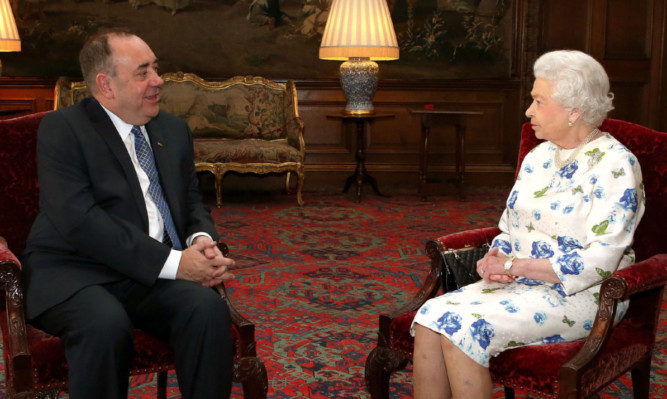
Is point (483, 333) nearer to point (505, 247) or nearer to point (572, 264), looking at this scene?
point (572, 264)

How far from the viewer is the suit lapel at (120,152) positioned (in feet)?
8.16

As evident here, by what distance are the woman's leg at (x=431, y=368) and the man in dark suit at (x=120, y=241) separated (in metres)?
0.62

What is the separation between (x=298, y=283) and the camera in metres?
4.81

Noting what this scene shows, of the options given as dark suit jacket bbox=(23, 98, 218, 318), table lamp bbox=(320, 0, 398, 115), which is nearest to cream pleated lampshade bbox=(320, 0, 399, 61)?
table lamp bbox=(320, 0, 398, 115)

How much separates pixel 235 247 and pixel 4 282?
3.57 m

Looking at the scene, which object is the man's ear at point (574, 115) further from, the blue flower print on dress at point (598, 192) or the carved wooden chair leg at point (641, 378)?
the carved wooden chair leg at point (641, 378)

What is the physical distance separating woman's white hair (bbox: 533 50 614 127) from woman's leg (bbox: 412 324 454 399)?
912 mm

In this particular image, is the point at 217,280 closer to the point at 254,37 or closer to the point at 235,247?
the point at 235,247

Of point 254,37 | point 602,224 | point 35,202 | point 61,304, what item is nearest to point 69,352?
point 61,304

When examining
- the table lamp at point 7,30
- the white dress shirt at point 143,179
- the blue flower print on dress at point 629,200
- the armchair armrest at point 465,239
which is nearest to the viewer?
the blue flower print on dress at point 629,200

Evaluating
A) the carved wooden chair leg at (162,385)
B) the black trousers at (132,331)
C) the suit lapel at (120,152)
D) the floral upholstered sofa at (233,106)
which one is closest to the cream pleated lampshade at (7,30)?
the floral upholstered sofa at (233,106)

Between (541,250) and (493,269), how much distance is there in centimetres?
18

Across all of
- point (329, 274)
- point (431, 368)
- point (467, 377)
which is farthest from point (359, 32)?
point (467, 377)

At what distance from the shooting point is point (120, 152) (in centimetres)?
250
